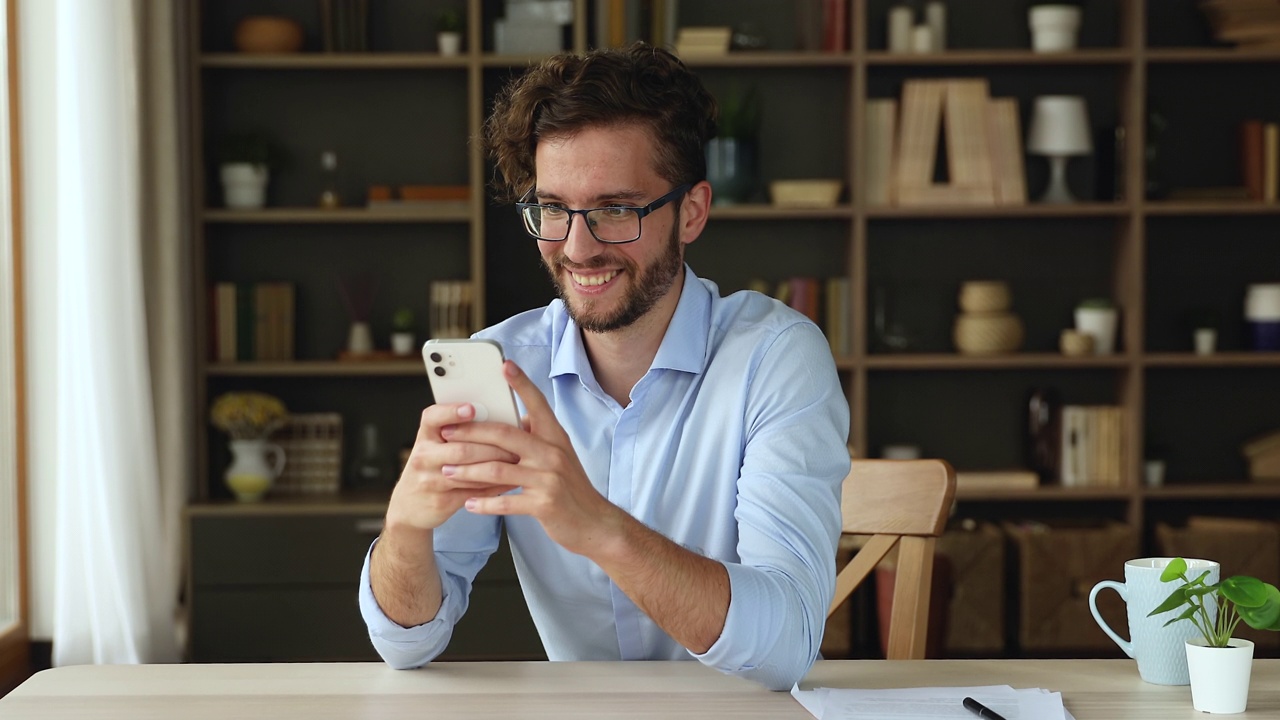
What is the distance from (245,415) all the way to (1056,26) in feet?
8.47

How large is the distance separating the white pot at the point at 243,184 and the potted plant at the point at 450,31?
0.64 m

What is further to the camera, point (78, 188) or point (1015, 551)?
point (1015, 551)

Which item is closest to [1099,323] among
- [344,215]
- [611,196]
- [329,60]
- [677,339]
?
[344,215]

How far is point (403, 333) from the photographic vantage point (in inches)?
154

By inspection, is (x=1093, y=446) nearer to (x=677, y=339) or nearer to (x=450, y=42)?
(x=450, y=42)

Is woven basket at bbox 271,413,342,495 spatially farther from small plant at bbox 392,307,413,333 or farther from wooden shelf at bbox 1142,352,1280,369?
wooden shelf at bbox 1142,352,1280,369

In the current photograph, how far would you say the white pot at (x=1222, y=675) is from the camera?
3.98 ft

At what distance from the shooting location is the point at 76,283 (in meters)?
3.20

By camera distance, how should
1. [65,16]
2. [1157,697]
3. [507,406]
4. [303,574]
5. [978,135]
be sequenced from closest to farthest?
[507,406] → [1157,697] → [65,16] → [303,574] → [978,135]

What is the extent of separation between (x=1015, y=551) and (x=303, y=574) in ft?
6.70

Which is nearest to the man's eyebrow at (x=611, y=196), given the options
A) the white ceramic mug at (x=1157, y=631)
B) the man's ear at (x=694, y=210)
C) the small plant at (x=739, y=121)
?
the man's ear at (x=694, y=210)

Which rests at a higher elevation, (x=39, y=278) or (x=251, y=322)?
(x=39, y=278)

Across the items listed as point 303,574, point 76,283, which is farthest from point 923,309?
point 76,283

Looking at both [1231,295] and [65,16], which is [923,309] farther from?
[65,16]
